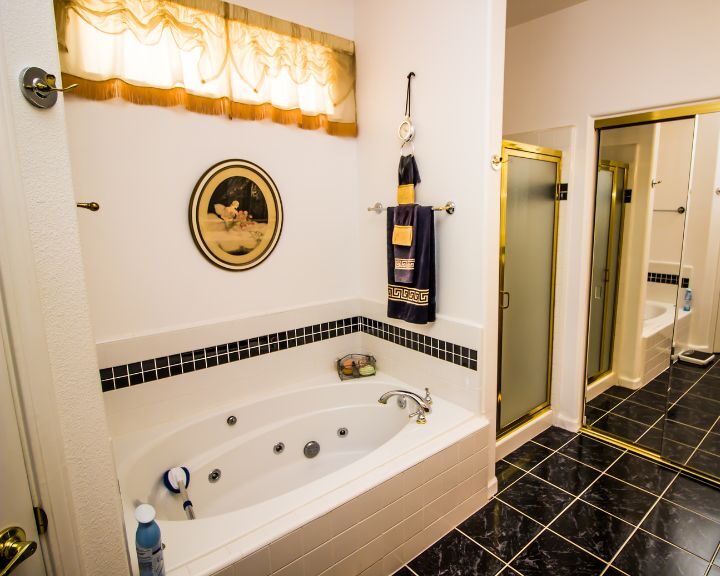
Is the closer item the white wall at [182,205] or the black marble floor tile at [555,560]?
the black marble floor tile at [555,560]

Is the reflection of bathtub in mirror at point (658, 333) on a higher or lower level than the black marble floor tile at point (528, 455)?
higher

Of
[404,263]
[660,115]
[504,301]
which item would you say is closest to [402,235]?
[404,263]

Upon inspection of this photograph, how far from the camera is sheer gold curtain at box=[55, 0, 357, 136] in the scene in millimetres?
1818

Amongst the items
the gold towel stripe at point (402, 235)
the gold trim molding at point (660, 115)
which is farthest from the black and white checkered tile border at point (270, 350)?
the gold trim molding at point (660, 115)

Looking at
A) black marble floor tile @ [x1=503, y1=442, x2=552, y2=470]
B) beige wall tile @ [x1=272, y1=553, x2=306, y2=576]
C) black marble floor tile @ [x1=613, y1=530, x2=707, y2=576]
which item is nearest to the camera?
beige wall tile @ [x1=272, y1=553, x2=306, y2=576]

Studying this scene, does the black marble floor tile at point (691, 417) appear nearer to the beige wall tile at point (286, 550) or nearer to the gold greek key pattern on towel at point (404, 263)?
the gold greek key pattern on towel at point (404, 263)

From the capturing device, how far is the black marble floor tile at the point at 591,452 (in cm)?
254

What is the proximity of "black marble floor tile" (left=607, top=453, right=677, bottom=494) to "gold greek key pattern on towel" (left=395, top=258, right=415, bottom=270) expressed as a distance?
1.74 m

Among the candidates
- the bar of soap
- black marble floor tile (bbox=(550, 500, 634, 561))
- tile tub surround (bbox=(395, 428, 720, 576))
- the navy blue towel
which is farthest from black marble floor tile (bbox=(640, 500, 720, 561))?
the bar of soap

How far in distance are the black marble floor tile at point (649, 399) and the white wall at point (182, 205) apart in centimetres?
226

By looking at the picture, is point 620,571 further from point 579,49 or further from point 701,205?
point 579,49

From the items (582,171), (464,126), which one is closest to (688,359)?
(582,171)

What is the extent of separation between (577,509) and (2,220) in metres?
2.64

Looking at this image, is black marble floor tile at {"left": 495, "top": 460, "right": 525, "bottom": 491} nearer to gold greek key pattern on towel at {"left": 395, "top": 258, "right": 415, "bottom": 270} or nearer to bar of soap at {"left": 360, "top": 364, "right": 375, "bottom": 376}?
bar of soap at {"left": 360, "top": 364, "right": 375, "bottom": 376}
